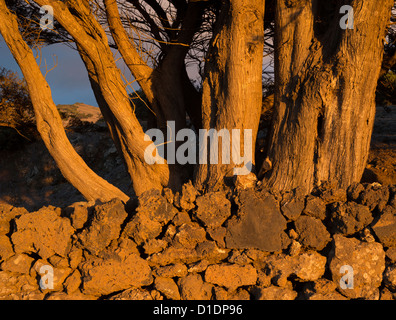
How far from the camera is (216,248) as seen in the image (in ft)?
11.6

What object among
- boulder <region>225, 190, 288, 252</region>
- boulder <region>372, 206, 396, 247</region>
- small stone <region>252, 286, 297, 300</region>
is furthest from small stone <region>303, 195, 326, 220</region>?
small stone <region>252, 286, 297, 300</region>

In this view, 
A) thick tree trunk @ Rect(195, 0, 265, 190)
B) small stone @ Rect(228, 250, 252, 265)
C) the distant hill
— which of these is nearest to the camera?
small stone @ Rect(228, 250, 252, 265)

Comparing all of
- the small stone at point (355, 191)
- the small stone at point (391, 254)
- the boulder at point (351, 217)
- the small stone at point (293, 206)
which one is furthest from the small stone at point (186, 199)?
the small stone at point (391, 254)

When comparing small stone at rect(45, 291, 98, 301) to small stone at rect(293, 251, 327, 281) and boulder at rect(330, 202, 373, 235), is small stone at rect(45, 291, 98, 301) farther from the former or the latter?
boulder at rect(330, 202, 373, 235)

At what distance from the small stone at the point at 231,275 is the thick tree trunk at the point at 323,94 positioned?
95 centimetres

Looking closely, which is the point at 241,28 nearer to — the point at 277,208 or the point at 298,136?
the point at 298,136

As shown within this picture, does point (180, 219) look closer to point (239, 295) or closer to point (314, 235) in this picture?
point (239, 295)

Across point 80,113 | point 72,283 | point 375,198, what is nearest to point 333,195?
point 375,198

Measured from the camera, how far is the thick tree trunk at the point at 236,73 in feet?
13.3

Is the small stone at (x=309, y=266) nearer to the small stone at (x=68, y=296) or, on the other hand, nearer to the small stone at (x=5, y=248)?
the small stone at (x=68, y=296)

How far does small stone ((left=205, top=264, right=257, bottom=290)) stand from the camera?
11.4ft

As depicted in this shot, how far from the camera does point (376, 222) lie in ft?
11.2

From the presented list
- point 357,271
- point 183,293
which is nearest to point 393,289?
point 357,271

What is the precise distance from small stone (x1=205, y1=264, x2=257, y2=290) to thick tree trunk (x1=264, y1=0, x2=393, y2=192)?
37.2 inches
